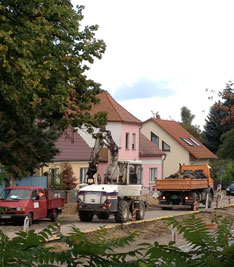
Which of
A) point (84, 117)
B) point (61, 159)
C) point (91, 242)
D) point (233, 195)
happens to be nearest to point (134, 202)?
point (84, 117)

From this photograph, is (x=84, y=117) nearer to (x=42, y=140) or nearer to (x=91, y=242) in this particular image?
(x=42, y=140)

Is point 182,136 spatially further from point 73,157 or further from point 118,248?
point 118,248

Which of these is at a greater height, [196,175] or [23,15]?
[23,15]

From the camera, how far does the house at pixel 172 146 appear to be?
72.0 metres

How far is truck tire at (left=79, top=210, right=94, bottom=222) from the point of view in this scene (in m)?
30.1

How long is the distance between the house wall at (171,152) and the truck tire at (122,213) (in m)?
41.6

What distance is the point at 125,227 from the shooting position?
27562mm

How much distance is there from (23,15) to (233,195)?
45.0 meters

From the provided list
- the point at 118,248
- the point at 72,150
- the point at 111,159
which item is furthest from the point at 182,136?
the point at 118,248

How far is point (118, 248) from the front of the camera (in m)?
2.78

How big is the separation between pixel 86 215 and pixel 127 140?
29.2 meters

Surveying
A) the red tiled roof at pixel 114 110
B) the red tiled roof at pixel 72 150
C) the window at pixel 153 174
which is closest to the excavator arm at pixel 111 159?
the red tiled roof at pixel 72 150

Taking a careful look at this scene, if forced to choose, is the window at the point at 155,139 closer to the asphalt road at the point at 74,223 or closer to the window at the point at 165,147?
the window at the point at 165,147

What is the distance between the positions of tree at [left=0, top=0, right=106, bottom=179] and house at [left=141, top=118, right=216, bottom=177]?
40920 mm
